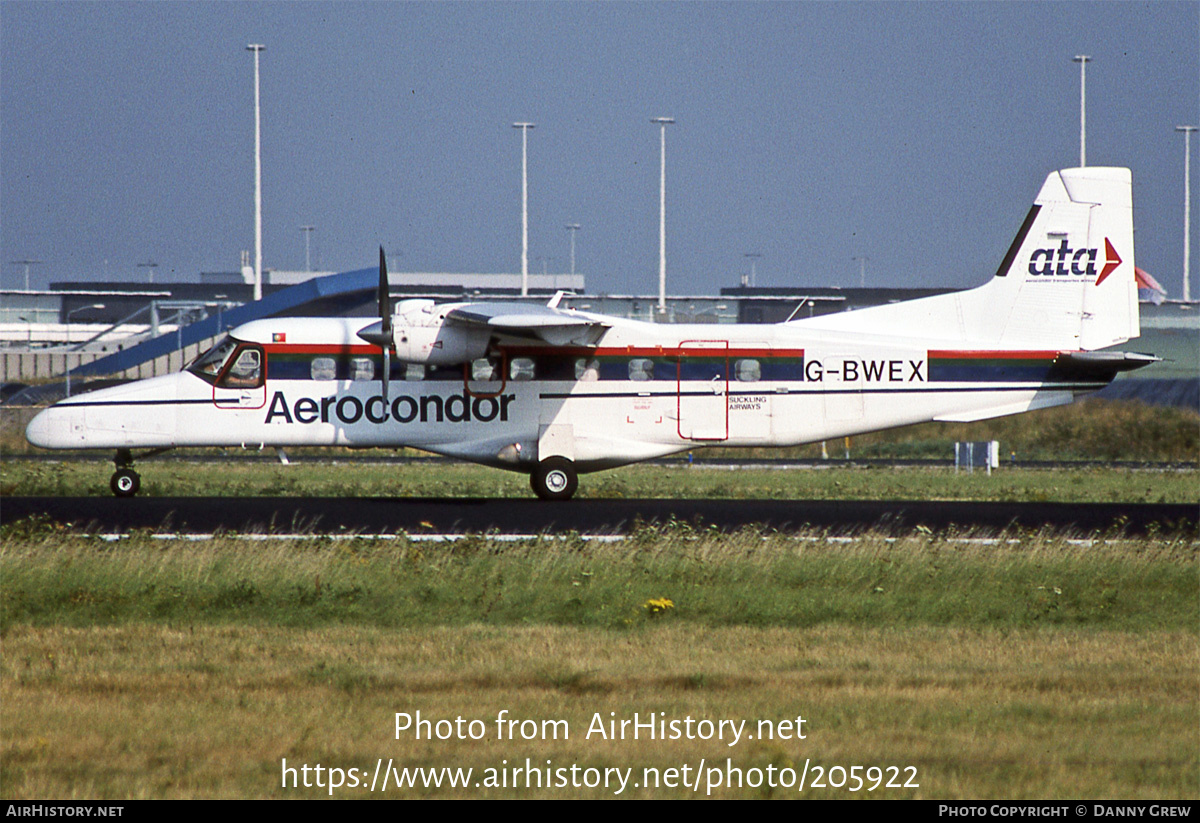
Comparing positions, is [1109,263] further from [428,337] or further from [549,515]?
[428,337]

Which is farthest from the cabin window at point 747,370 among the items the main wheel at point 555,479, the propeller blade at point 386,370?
the propeller blade at point 386,370

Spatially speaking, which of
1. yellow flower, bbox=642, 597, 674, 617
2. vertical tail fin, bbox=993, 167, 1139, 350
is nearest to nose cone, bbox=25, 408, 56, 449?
yellow flower, bbox=642, 597, 674, 617

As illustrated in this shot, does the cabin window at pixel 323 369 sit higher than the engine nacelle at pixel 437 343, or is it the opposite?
the engine nacelle at pixel 437 343

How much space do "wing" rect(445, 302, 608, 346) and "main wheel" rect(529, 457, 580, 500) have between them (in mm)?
2117

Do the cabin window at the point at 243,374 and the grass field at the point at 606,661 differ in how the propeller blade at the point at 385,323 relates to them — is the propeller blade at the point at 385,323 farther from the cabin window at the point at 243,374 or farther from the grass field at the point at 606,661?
the grass field at the point at 606,661

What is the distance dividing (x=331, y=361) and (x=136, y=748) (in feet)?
44.8

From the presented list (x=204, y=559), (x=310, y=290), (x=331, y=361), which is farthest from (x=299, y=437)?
(x=310, y=290)

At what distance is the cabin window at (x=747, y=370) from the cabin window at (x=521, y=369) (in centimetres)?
364

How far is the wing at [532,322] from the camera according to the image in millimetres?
18984

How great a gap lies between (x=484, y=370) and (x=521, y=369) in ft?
2.15

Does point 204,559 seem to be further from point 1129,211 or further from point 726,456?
point 726,456

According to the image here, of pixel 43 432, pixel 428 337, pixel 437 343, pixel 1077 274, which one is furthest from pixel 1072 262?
pixel 43 432

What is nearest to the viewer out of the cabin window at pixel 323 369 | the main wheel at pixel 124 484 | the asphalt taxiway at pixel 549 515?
the asphalt taxiway at pixel 549 515

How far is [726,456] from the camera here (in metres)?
40.6
